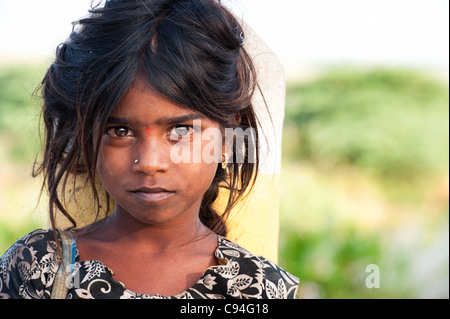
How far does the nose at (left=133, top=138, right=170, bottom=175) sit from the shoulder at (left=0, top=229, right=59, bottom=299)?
0.41m

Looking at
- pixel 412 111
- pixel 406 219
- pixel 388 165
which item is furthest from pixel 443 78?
pixel 406 219

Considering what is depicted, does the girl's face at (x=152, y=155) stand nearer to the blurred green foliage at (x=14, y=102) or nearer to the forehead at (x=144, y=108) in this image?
→ the forehead at (x=144, y=108)

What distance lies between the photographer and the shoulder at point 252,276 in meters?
2.01

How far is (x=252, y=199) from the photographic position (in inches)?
95.4

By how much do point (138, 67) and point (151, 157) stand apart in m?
0.29

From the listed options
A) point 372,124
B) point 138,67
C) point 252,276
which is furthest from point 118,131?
point 372,124

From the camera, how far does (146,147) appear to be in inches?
72.3

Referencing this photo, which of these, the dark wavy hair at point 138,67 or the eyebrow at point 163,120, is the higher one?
the dark wavy hair at point 138,67

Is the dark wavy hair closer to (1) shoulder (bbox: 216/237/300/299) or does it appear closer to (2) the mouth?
(2) the mouth

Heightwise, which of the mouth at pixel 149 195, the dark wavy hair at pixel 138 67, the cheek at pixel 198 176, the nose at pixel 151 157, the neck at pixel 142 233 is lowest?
the neck at pixel 142 233

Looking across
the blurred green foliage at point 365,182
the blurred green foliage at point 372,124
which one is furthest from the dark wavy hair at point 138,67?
the blurred green foliage at point 372,124

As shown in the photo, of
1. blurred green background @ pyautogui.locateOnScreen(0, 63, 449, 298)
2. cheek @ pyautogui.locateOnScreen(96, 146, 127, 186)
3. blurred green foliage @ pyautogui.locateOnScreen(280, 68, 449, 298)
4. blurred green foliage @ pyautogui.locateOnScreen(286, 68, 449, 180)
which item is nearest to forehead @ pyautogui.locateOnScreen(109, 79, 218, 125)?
cheek @ pyautogui.locateOnScreen(96, 146, 127, 186)

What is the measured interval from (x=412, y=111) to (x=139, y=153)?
5754 millimetres
